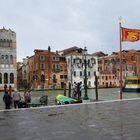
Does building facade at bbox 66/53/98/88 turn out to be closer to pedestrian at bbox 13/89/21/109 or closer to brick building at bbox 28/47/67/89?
brick building at bbox 28/47/67/89

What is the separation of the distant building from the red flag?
60812 millimetres

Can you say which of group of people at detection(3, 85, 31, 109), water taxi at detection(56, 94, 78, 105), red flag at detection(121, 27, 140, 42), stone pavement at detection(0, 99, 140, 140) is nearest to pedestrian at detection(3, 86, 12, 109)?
group of people at detection(3, 85, 31, 109)

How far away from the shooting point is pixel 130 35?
93.9 feet

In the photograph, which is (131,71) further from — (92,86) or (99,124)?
(99,124)

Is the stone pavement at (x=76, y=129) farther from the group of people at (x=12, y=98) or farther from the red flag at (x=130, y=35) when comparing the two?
the red flag at (x=130, y=35)

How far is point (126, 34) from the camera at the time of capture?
28547mm

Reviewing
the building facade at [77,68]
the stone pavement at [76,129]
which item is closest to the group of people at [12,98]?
the stone pavement at [76,129]

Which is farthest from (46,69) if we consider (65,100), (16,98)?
(16,98)

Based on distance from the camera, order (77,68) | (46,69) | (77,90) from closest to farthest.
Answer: (77,90), (46,69), (77,68)

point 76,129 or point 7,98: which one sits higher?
point 7,98

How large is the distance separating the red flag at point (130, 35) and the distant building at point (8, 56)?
200 feet

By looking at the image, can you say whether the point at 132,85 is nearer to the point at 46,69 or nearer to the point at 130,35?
the point at 46,69

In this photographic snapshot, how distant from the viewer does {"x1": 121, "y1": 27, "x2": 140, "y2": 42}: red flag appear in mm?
28500

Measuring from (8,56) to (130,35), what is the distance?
207ft
